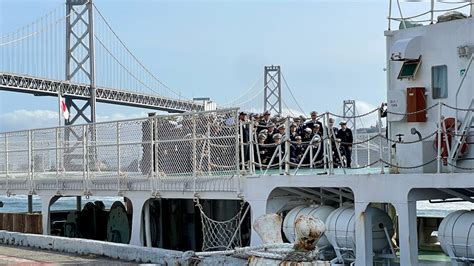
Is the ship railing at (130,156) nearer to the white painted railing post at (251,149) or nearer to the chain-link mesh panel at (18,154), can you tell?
the chain-link mesh panel at (18,154)

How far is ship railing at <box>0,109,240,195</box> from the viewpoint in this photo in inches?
536

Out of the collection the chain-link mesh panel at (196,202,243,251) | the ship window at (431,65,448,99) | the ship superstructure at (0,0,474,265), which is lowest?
the chain-link mesh panel at (196,202,243,251)

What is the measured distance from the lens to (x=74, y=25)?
85.9 metres

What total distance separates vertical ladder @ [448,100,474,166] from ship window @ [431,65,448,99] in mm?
591

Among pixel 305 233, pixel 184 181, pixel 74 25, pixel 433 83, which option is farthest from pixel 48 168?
pixel 74 25

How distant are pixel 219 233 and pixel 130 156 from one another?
2.56m

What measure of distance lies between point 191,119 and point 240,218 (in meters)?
2.02

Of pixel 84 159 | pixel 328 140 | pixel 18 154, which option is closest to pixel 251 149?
pixel 328 140

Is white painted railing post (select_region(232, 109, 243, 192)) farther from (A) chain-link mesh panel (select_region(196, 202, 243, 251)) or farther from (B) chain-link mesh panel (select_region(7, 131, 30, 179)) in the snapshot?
(B) chain-link mesh panel (select_region(7, 131, 30, 179))

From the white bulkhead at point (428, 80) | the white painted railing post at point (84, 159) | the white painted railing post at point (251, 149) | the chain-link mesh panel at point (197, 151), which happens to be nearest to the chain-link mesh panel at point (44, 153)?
the white painted railing post at point (84, 159)

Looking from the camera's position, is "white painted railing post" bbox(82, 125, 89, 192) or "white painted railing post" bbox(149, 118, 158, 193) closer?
"white painted railing post" bbox(149, 118, 158, 193)

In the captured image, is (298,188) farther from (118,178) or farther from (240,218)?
(118,178)

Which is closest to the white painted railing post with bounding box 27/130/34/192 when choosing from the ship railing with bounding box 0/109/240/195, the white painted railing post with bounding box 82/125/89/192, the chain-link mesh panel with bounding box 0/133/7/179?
the ship railing with bounding box 0/109/240/195

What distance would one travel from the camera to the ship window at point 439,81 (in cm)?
1098
